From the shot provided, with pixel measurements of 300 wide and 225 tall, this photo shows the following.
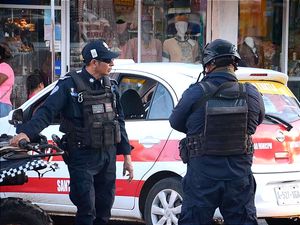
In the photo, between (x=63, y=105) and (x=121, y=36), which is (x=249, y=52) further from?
(x=63, y=105)

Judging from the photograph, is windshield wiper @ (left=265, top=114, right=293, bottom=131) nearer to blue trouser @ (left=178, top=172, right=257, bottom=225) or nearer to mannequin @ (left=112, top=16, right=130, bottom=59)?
blue trouser @ (left=178, top=172, right=257, bottom=225)

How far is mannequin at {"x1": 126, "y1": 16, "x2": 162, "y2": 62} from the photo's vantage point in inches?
505

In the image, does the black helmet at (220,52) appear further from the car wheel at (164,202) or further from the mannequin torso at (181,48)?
the mannequin torso at (181,48)

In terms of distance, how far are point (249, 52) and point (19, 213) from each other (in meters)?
8.35

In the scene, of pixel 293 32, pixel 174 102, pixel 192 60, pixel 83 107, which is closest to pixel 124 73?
pixel 174 102

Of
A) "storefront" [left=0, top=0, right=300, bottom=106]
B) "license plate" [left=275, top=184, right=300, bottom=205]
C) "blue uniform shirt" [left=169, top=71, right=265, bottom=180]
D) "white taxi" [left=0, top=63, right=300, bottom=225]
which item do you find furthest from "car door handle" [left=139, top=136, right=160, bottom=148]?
"storefront" [left=0, top=0, right=300, bottom=106]

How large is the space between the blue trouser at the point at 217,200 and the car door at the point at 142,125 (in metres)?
1.65

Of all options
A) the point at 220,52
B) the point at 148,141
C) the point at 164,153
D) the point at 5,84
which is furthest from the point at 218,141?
the point at 5,84

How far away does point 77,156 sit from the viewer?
5984 mm

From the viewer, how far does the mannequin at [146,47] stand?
12.8 m

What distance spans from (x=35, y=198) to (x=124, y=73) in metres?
1.50

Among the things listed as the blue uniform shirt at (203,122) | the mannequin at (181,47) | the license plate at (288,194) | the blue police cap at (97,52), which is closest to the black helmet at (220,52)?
the blue uniform shirt at (203,122)

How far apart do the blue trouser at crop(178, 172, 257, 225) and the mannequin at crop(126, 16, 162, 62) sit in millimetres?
7677

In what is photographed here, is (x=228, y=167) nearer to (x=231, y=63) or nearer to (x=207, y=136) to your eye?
(x=207, y=136)
